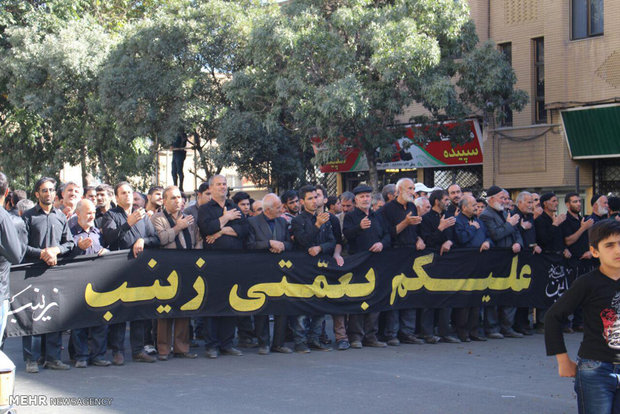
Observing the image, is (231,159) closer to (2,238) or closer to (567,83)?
(567,83)

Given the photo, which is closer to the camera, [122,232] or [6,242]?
[6,242]

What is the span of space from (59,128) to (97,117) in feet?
5.93

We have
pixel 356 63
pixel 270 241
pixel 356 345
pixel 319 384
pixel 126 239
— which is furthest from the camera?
pixel 356 63

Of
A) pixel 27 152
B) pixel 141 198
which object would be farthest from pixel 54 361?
pixel 27 152

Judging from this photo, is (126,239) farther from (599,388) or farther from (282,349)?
(599,388)

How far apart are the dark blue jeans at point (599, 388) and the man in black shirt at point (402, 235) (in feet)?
20.5

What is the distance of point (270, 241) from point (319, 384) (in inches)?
97.8

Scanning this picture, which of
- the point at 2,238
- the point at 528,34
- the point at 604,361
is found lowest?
the point at 604,361

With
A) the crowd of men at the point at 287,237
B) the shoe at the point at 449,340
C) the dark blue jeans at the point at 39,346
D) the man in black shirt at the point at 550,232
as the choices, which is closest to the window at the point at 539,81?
the crowd of men at the point at 287,237

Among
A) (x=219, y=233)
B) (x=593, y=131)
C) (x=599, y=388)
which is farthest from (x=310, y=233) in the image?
(x=593, y=131)

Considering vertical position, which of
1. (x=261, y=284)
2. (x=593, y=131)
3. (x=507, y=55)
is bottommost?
(x=261, y=284)

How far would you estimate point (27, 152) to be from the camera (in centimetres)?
2938

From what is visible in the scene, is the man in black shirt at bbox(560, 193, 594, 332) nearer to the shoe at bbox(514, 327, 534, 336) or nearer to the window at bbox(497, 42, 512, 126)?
the shoe at bbox(514, 327, 534, 336)

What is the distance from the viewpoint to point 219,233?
9859 mm
